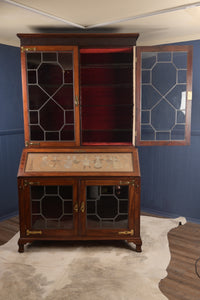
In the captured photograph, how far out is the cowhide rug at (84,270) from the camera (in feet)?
7.15

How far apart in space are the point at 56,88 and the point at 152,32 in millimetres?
1311

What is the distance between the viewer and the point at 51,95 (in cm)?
294

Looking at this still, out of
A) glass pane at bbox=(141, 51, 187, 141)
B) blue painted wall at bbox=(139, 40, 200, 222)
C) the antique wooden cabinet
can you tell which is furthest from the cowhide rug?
glass pane at bbox=(141, 51, 187, 141)

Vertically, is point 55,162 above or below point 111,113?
below

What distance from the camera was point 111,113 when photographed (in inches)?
123

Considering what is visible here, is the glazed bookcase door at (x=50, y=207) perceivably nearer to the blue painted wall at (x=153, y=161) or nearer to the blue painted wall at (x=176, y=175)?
the blue painted wall at (x=153, y=161)

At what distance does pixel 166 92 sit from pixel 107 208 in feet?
5.31

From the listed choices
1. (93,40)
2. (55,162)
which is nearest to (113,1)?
(93,40)

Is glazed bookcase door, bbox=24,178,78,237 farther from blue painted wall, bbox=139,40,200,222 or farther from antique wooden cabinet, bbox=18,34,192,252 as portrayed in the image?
blue painted wall, bbox=139,40,200,222

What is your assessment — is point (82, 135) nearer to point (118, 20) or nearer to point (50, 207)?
point (50, 207)

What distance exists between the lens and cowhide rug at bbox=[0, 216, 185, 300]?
2.18 metres

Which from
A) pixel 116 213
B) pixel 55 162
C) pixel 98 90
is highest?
pixel 98 90

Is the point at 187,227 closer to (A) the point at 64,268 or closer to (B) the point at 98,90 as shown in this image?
(A) the point at 64,268

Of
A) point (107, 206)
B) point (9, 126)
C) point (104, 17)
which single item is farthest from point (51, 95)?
point (107, 206)
